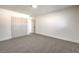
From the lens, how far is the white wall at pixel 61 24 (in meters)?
4.81

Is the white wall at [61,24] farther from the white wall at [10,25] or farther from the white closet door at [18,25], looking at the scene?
the white closet door at [18,25]

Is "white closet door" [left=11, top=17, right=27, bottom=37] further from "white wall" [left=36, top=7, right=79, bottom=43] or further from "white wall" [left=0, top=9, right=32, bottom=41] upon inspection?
"white wall" [left=36, top=7, right=79, bottom=43]

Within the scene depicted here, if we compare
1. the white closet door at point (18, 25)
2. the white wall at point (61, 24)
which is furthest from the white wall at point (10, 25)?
the white wall at point (61, 24)

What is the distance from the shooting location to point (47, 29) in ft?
18.4

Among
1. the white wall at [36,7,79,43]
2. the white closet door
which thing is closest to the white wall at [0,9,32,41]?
the white closet door

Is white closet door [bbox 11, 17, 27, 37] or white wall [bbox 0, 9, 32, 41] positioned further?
white closet door [bbox 11, 17, 27, 37]

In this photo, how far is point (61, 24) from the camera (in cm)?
543

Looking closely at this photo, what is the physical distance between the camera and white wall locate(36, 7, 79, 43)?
481 centimetres

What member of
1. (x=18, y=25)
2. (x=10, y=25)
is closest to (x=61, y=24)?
(x=18, y=25)

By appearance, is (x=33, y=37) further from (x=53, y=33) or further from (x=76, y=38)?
(x=76, y=38)
